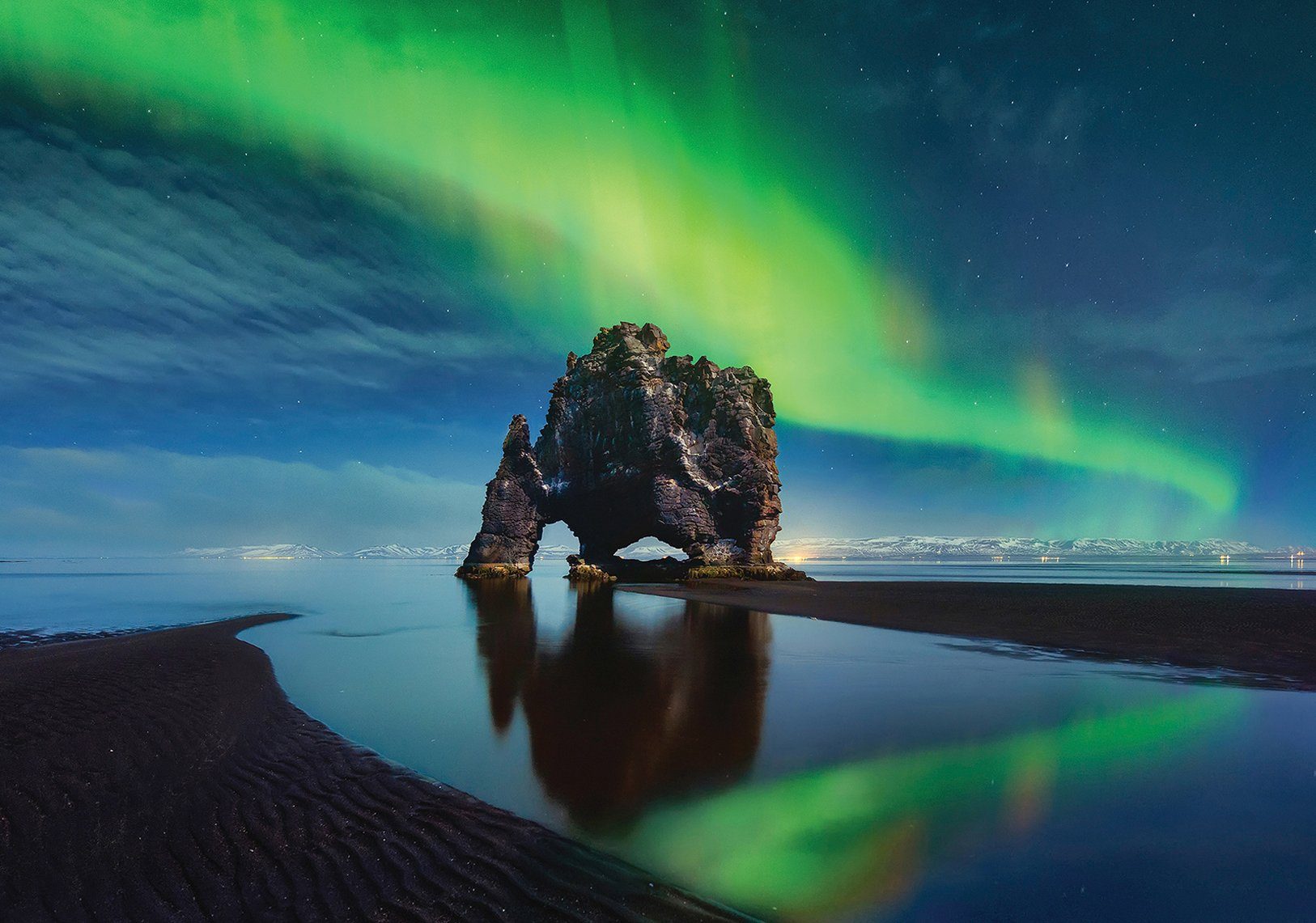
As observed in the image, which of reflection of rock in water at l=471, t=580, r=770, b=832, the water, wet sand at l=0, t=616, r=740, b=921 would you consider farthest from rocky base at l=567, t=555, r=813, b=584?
wet sand at l=0, t=616, r=740, b=921

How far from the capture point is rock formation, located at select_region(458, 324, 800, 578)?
6084cm

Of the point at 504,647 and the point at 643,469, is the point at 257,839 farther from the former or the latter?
the point at 643,469

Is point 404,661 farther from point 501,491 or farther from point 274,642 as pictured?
point 501,491

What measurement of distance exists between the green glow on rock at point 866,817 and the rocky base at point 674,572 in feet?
164

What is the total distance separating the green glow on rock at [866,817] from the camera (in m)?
4.71

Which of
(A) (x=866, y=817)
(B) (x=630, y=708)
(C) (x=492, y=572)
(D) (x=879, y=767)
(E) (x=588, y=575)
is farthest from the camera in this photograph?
(C) (x=492, y=572)

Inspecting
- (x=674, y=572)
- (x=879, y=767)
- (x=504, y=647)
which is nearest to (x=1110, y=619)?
(x=879, y=767)

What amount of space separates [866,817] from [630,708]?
5421mm

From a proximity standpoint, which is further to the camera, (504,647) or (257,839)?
(504,647)

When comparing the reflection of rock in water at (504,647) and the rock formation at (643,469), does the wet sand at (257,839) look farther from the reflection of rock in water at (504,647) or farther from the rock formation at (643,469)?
the rock formation at (643,469)

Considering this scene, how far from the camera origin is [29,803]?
623 cm

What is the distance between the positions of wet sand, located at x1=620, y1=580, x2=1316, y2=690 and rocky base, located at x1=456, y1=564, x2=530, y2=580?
28.0m

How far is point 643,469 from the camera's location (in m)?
61.5

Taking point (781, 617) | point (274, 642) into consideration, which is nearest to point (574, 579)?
point (781, 617)
